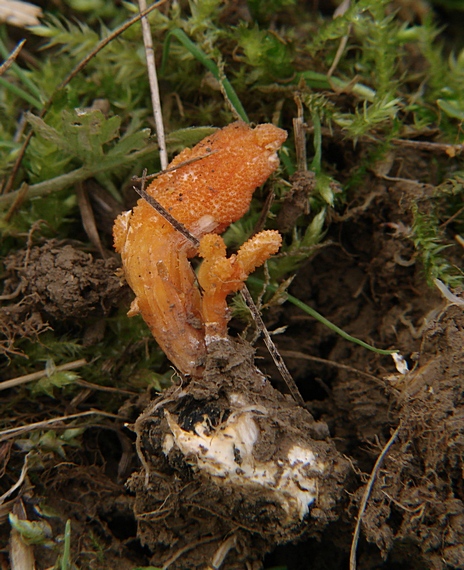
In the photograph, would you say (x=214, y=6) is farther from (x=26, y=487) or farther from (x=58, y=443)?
(x=26, y=487)

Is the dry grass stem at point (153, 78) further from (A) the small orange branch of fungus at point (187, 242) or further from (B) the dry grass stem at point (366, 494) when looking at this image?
(B) the dry grass stem at point (366, 494)

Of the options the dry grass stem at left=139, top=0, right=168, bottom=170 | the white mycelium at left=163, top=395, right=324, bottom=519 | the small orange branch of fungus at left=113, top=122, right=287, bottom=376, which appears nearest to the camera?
the white mycelium at left=163, top=395, right=324, bottom=519

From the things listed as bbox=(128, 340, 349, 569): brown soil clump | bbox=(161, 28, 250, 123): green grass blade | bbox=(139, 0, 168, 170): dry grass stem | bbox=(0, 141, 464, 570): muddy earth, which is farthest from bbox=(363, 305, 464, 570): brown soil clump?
bbox=(139, 0, 168, 170): dry grass stem

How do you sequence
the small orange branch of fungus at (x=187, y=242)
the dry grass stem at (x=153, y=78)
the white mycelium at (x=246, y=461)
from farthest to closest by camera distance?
the dry grass stem at (x=153, y=78), the small orange branch of fungus at (x=187, y=242), the white mycelium at (x=246, y=461)

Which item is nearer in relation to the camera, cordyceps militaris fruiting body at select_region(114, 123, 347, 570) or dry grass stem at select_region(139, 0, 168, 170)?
cordyceps militaris fruiting body at select_region(114, 123, 347, 570)

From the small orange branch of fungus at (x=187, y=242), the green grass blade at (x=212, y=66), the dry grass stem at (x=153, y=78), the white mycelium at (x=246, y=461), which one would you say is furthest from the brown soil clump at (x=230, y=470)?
the green grass blade at (x=212, y=66)

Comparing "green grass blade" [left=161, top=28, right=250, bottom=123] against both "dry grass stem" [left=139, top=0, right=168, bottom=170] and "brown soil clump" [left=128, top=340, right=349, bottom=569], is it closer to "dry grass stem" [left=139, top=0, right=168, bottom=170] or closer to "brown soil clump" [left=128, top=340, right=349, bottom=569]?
"dry grass stem" [left=139, top=0, right=168, bottom=170]

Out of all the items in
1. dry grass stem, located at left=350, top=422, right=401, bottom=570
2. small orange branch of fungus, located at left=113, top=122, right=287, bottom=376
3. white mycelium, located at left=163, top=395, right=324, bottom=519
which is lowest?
dry grass stem, located at left=350, top=422, right=401, bottom=570
